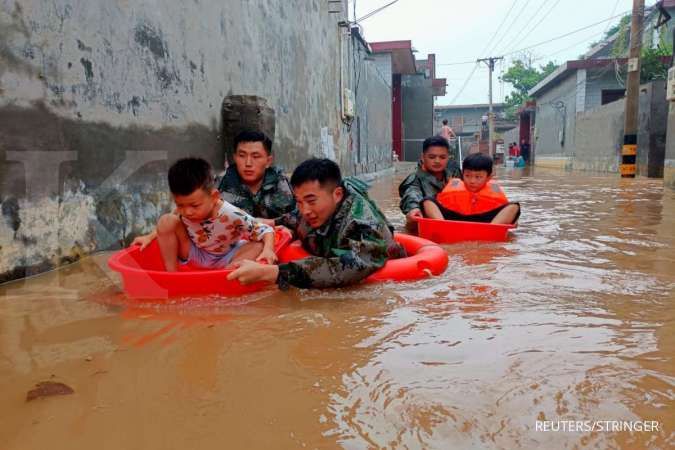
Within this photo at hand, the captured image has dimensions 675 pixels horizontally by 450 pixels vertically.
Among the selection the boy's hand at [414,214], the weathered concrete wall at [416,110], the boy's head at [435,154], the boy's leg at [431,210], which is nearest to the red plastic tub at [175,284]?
the boy's hand at [414,214]

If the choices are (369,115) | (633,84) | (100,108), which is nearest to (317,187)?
(100,108)

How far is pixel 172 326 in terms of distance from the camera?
85.4 inches

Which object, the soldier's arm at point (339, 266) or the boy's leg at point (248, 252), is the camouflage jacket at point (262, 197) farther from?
the soldier's arm at point (339, 266)

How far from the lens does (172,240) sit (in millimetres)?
2879

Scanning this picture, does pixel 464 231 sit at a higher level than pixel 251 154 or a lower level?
lower

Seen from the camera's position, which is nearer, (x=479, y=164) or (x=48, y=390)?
(x=48, y=390)

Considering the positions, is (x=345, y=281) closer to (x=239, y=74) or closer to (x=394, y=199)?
(x=239, y=74)

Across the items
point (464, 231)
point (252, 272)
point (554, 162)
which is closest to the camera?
point (252, 272)

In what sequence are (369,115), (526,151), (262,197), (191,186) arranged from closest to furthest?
(191,186) < (262,197) < (369,115) < (526,151)

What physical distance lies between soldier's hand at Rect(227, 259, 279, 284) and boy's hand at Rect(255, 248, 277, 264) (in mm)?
162

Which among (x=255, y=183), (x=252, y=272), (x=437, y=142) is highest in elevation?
(x=437, y=142)

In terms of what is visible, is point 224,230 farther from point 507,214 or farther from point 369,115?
point 369,115

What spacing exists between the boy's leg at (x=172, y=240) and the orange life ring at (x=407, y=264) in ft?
1.78

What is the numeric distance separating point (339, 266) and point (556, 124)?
22.4 m
